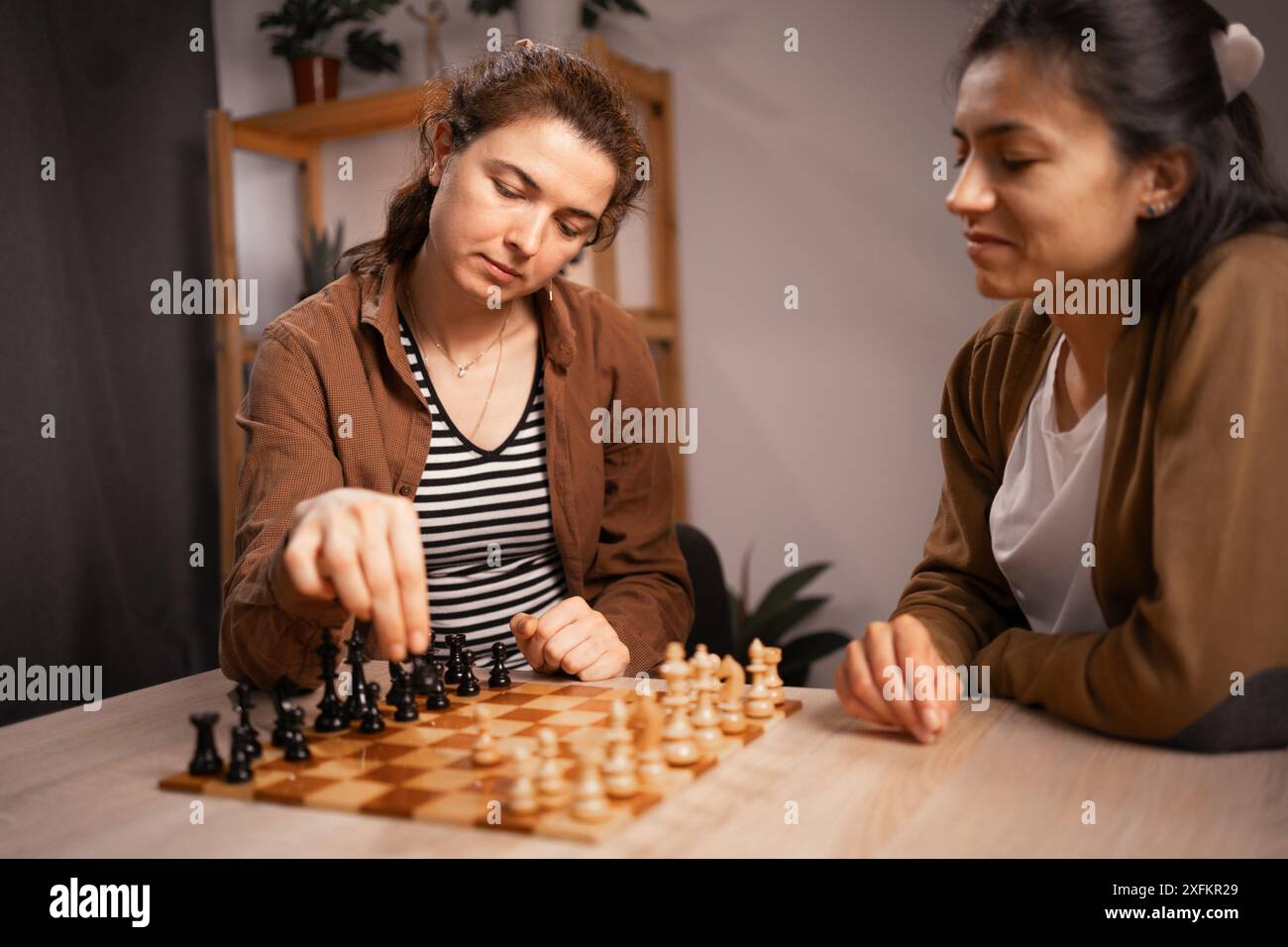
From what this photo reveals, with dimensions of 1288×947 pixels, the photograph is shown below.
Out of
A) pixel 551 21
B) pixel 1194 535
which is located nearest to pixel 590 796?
pixel 1194 535

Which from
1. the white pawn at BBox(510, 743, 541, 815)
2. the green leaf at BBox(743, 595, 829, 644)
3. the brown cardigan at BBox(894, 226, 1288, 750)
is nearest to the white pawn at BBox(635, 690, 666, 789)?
→ the white pawn at BBox(510, 743, 541, 815)

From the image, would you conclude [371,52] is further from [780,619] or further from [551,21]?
[780,619]

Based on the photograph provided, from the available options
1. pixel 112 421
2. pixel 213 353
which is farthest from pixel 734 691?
pixel 213 353

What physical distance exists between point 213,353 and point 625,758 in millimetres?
2949

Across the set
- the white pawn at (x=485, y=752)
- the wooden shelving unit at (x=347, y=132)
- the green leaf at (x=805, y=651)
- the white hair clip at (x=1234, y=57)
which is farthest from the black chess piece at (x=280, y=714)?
the wooden shelving unit at (x=347, y=132)

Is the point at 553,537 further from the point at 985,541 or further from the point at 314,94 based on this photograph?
the point at 314,94

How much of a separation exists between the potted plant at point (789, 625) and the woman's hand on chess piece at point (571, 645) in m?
1.74

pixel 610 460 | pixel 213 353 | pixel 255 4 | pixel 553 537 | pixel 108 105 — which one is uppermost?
pixel 255 4

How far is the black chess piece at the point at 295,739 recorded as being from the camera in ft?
3.64

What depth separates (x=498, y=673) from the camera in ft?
4.66

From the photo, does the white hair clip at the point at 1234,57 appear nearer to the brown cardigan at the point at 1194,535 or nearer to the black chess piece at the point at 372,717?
the brown cardigan at the point at 1194,535

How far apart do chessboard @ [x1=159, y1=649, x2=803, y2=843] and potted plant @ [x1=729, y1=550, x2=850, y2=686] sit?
6.25 feet
